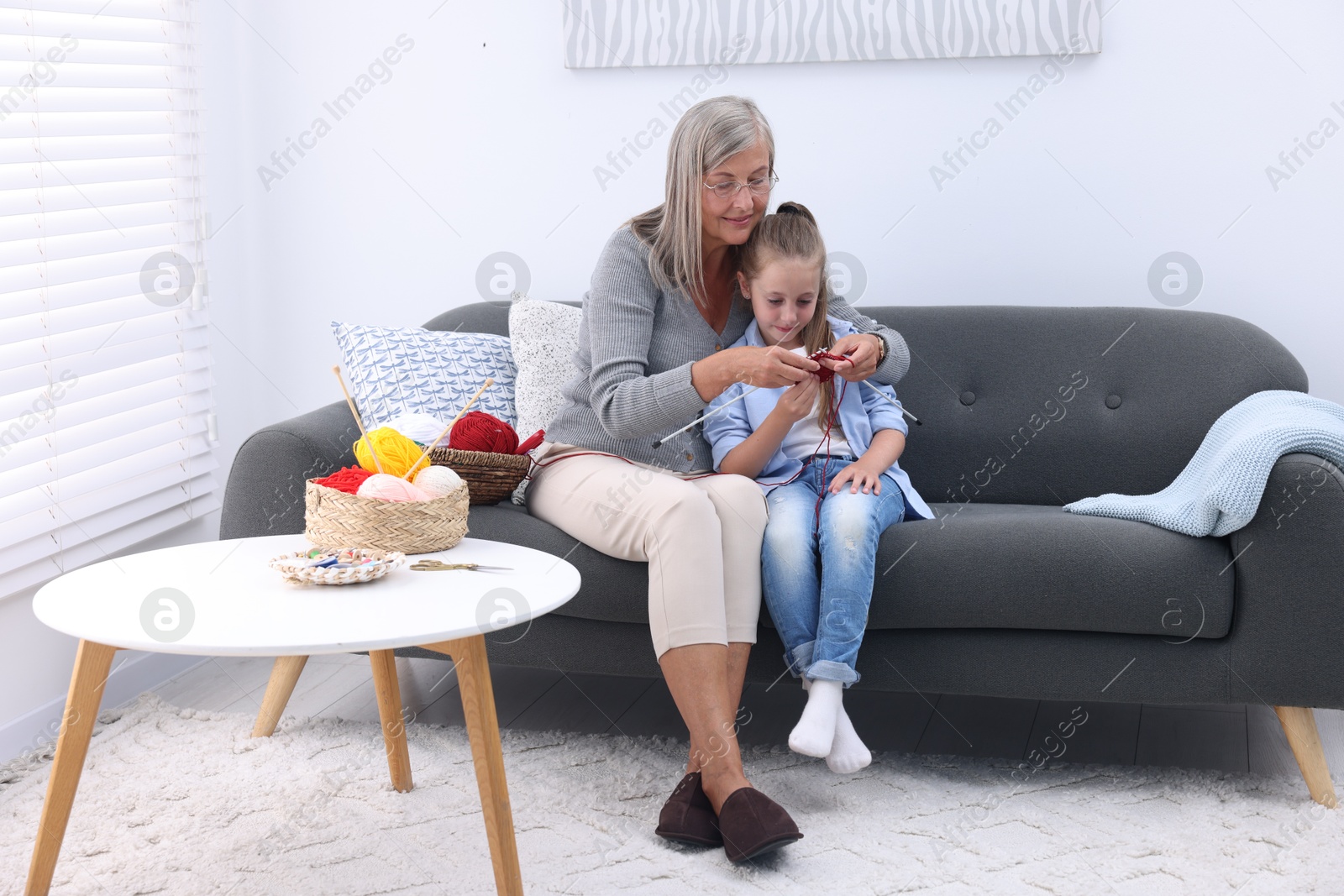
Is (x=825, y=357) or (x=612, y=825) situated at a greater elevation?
(x=825, y=357)

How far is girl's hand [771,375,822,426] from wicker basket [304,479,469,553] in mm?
536

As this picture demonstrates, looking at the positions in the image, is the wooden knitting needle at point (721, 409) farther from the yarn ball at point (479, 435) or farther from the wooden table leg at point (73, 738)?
the wooden table leg at point (73, 738)

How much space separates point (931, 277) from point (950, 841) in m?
1.33

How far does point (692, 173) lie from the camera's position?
185cm

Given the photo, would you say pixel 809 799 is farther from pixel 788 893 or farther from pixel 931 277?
pixel 931 277

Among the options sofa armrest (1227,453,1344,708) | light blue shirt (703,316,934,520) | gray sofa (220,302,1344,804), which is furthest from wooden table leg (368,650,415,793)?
sofa armrest (1227,453,1344,708)

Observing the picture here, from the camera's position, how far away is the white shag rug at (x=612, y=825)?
1520mm

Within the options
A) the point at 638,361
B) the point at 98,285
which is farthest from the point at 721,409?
the point at 98,285

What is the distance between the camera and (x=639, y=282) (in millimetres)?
1889

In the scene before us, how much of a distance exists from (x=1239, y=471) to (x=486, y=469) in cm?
117

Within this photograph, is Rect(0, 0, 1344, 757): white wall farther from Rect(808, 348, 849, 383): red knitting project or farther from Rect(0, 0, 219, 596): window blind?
Rect(808, 348, 849, 383): red knitting project

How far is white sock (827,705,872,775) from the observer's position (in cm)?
168

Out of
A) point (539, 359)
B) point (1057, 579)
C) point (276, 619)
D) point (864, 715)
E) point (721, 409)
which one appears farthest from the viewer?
point (539, 359)

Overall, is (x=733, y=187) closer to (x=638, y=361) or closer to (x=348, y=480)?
(x=638, y=361)
